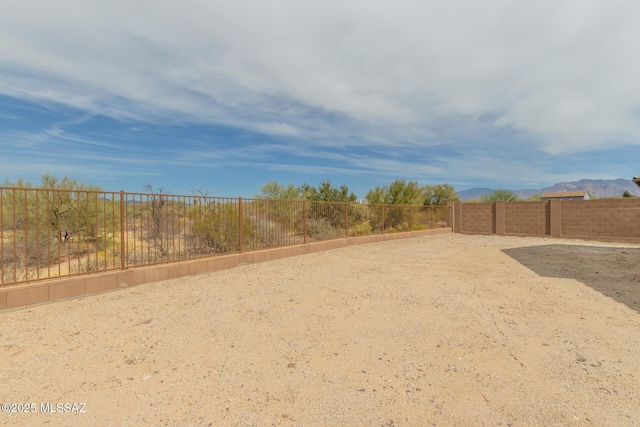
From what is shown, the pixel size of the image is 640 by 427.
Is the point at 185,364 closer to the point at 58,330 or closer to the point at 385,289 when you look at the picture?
the point at 58,330

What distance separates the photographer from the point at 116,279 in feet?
20.0

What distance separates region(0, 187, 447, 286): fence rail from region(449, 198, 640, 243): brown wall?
1159 centimetres

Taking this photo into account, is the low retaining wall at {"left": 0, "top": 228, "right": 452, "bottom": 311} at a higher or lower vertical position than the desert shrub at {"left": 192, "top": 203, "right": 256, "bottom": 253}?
lower

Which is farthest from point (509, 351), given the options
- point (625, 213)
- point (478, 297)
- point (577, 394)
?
point (625, 213)

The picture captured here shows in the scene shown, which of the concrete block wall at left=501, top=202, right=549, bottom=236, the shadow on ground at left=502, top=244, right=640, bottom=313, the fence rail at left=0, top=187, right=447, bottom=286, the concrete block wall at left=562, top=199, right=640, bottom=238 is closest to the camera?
the shadow on ground at left=502, top=244, right=640, bottom=313

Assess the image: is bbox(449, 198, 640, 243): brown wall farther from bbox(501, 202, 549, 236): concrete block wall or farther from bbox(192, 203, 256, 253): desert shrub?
bbox(192, 203, 256, 253): desert shrub

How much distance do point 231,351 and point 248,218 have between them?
6332 millimetres

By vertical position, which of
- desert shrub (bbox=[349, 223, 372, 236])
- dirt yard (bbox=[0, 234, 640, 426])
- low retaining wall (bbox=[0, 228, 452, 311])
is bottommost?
dirt yard (bbox=[0, 234, 640, 426])

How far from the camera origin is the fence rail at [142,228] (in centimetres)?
682

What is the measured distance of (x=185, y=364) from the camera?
3.18m

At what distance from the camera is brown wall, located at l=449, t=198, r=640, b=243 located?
15.0 m

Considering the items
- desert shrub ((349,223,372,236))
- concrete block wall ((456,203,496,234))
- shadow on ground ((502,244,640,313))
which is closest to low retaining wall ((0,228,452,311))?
desert shrub ((349,223,372,236))

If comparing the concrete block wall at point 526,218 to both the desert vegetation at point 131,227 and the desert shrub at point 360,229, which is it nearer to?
the desert shrub at point 360,229

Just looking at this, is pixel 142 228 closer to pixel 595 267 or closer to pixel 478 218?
pixel 595 267
